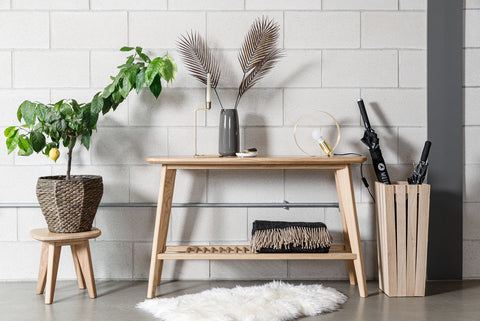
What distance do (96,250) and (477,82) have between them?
2375mm

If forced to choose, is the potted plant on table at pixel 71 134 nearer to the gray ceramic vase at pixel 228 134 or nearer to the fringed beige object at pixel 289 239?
the gray ceramic vase at pixel 228 134

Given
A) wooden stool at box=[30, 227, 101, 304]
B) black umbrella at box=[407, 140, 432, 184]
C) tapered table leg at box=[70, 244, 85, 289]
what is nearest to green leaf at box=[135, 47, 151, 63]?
wooden stool at box=[30, 227, 101, 304]

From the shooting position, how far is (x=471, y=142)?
256 centimetres

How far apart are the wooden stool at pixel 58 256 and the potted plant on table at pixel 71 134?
0.05 meters

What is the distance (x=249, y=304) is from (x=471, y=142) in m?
1.58

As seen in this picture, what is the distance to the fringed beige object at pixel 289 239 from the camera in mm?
2199

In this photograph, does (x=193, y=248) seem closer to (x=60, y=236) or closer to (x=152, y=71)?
(x=60, y=236)

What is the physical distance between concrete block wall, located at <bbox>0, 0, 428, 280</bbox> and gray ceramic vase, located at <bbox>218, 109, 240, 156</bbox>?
0.19 meters

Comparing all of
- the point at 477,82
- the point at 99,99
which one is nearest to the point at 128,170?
the point at 99,99

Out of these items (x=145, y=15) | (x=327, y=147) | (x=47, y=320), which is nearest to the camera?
(x=47, y=320)

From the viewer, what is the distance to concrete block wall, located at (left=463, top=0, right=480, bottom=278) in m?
2.55

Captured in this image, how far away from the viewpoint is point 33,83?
2.55 m

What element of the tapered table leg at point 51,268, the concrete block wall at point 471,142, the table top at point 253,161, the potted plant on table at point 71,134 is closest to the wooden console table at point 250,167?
the table top at point 253,161

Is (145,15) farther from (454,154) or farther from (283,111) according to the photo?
(454,154)
